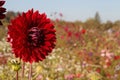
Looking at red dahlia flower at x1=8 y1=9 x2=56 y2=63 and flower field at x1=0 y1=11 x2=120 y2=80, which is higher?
red dahlia flower at x1=8 y1=9 x2=56 y2=63

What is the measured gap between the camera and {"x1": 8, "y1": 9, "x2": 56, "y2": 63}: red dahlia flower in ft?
8.47

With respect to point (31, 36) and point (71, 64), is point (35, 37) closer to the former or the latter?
point (31, 36)

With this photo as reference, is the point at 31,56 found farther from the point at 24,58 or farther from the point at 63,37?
the point at 63,37

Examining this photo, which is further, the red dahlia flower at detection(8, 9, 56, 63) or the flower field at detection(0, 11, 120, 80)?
the flower field at detection(0, 11, 120, 80)

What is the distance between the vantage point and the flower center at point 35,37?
264 centimetres

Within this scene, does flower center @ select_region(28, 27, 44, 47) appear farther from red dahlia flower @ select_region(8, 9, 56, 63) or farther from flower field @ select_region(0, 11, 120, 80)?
flower field @ select_region(0, 11, 120, 80)

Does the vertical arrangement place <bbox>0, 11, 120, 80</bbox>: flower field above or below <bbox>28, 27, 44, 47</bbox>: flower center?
below

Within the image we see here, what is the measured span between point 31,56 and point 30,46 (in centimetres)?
9

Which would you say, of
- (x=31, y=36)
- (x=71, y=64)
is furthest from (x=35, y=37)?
(x=71, y=64)

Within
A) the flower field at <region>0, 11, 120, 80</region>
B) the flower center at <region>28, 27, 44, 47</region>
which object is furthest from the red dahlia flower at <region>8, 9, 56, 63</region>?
the flower field at <region>0, 11, 120, 80</region>

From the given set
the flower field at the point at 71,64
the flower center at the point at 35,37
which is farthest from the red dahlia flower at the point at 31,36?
the flower field at the point at 71,64

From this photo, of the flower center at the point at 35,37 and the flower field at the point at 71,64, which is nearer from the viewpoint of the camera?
the flower center at the point at 35,37

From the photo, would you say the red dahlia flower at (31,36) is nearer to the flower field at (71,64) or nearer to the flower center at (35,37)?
the flower center at (35,37)

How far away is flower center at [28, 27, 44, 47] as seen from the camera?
2639 mm
